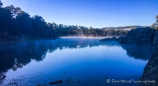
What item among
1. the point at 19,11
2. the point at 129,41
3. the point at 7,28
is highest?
the point at 19,11

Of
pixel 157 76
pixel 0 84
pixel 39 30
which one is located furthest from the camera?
pixel 39 30

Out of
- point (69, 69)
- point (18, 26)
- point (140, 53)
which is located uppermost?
point (18, 26)

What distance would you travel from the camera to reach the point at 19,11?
296ft

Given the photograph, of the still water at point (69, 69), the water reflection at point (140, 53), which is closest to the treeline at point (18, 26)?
the still water at point (69, 69)

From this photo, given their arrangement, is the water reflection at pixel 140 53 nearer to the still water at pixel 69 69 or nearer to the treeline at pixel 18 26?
the still water at pixel 69 69

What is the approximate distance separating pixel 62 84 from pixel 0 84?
6768 mm

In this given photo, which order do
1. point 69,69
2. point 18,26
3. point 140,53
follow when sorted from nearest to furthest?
point 69,69, point 140,53, point 18,26

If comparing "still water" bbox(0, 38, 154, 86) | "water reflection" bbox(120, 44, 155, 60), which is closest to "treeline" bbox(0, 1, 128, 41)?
"still water" bbox(0, 38, 154, 86)

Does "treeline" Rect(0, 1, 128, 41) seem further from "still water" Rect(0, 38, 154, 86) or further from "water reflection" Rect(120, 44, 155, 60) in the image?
"water reflection" Rect(120, 44, 155, 60)

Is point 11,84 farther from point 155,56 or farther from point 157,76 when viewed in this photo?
point 155,56

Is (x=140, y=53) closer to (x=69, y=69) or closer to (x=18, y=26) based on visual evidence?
(x=69, y=69)

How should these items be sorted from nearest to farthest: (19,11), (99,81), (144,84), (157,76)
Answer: (157,76), (144,84), (99,81), (19,11)

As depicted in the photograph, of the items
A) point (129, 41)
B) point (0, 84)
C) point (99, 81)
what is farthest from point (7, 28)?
point (129, 41)

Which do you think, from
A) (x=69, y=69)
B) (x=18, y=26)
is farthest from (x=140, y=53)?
(x=18, y=26)
